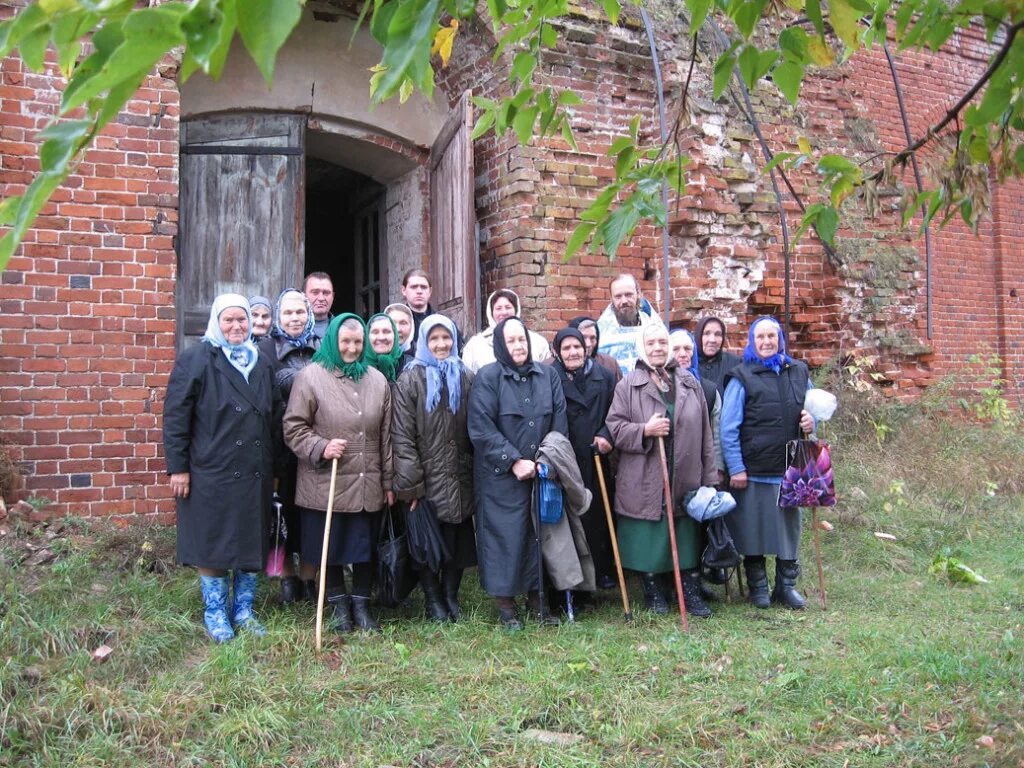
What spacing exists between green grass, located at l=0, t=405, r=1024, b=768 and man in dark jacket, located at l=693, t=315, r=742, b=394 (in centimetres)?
148

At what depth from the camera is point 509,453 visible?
4.66 m

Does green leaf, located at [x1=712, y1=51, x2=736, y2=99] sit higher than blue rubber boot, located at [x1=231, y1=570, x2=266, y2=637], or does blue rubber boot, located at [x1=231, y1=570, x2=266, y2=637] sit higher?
green leaf, located at [x1=712, y1=51, x2=736, y2=99]

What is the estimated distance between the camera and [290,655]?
4078 mm

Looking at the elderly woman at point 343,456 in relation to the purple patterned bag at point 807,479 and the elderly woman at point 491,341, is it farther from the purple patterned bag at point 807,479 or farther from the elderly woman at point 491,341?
the purple patterned bag at point 807,479

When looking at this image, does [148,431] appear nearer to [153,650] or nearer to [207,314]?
[207,314]

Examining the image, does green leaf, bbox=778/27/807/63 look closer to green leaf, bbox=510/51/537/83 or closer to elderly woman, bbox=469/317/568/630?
green leaf, bbox=510/51/537/83

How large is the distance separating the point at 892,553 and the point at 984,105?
4.59 metres

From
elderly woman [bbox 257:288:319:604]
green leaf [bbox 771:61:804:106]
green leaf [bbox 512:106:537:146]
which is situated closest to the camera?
green leaf [bbox 771:61:804:106]

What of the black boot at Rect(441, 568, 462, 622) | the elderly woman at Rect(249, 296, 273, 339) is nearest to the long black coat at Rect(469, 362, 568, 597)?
the black boot at Rect(441, 568, 462, 622)

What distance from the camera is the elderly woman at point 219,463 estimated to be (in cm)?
428

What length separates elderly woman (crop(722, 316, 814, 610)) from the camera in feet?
17.2

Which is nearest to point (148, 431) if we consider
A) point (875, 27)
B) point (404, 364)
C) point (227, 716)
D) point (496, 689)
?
point (404, 364)

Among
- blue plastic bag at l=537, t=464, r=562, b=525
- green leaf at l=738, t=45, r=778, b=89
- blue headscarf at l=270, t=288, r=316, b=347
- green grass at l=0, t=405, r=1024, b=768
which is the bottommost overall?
green grass at l=0, t=405, r=1024, b=768

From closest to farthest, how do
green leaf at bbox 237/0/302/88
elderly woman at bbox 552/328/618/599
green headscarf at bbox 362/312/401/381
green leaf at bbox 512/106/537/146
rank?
green leaf at bbox 237/0/302/88 → green leaf at bbox 512/106/537/146 → green headscarf at bbox 362/312/401/381 → elderly woman at bbox 552/328/618/599
